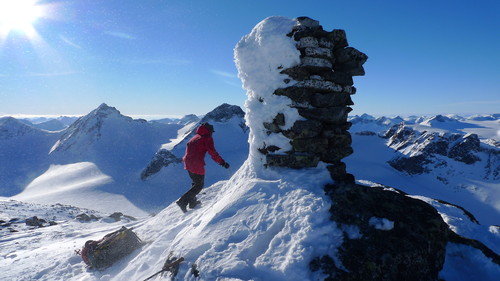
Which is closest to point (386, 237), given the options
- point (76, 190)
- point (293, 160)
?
point (293, 160)

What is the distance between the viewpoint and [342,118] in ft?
24.9

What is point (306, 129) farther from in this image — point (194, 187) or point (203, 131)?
point (194, 187)

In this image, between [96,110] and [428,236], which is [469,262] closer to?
[428,236]

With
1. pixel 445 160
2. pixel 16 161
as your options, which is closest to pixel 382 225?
pixel 16 161

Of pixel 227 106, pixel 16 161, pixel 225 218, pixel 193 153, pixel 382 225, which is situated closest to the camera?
pixel 382 225

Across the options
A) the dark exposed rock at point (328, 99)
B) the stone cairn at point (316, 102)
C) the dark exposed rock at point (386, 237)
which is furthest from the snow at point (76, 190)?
the dark exposed rock at point (386, 237)

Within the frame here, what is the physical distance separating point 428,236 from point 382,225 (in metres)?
0.98

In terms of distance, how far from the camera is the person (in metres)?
8.56

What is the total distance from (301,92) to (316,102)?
48cm

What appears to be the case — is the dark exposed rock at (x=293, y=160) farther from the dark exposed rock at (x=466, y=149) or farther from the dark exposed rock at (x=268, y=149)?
the dark exposed rock at (x=466, y=149)

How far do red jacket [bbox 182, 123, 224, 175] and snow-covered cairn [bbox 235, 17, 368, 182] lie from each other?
1.67 m

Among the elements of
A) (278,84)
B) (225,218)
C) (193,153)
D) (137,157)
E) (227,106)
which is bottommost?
(137,157)

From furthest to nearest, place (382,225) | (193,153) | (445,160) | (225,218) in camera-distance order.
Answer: (445,160) < (193,153) < (225,218) < (382,225)

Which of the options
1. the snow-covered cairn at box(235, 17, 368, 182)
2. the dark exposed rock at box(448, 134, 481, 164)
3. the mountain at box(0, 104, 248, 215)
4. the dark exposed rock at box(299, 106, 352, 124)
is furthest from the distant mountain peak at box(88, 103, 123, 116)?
the dark exposed rock at box(448, 134, 481, 164)
